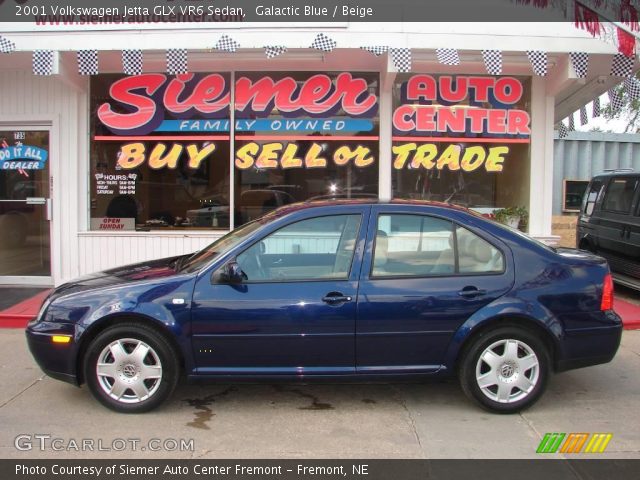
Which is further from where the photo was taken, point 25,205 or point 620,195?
point 620,195

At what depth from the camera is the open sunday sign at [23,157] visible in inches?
331

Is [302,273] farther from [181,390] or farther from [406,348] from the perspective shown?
[181,390]

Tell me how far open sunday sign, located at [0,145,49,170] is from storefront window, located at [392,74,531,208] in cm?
515

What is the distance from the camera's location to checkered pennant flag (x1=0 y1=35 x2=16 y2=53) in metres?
7.25

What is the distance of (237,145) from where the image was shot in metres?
8.39

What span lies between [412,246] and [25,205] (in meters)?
6.60

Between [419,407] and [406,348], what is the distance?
0.61 metres

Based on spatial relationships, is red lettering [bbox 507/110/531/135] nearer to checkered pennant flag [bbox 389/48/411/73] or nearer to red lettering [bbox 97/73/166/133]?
checkered pennant flag [bbox 389/48/411/73]

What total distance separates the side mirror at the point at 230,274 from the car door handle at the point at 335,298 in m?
Result: 0.60

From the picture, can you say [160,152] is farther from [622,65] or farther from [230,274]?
[622,65]

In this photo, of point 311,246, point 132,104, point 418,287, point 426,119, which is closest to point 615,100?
point 426,119

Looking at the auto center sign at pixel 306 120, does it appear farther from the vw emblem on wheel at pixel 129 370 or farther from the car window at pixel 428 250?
the vw emblem on wheel at pixel 129 370

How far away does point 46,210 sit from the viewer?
8414mm

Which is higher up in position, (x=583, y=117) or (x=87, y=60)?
(x=87, y=60)
